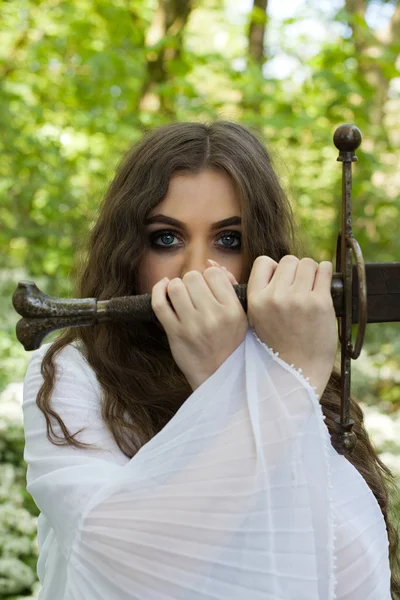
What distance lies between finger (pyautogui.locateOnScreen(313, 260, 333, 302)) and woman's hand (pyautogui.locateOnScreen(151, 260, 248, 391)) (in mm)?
131

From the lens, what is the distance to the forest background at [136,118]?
210 inches

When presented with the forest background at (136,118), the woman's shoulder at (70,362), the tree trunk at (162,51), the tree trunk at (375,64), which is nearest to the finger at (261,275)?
the woman's shoulder at (70,362)

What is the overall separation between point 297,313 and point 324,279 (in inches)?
2.9

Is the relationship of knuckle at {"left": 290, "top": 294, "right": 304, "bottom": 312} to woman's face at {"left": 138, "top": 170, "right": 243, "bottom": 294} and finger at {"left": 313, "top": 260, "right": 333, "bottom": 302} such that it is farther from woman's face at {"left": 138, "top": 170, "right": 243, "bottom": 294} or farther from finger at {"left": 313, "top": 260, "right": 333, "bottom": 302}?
woman's face at {"left": 138, "top": 170, "right": 243, "bottom": 294}

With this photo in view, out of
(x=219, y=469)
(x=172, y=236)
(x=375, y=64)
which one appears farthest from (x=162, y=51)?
(x=219, y=469)

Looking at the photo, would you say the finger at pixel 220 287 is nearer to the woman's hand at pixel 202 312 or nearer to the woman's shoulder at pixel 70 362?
the woman's hand at pixel 202 312

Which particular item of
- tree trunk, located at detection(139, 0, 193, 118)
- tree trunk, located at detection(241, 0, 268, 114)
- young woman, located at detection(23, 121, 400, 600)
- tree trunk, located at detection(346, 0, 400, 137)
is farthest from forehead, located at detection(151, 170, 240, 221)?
tree trunk, located at detection(139, 0, 193, 118)

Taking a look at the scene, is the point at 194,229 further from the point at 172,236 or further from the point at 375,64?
the point at 375,64

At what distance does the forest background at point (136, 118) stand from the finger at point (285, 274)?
2982mm

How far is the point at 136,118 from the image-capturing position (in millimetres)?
5691

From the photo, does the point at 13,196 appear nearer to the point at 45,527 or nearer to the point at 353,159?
the point at 45,527

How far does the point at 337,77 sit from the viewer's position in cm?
554

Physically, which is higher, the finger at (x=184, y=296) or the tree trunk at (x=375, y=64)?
the tree trunk at (x=375, y=64)

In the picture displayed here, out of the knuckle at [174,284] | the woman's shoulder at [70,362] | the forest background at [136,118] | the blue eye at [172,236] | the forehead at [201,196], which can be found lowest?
the woman's shoulder at [70,362]
